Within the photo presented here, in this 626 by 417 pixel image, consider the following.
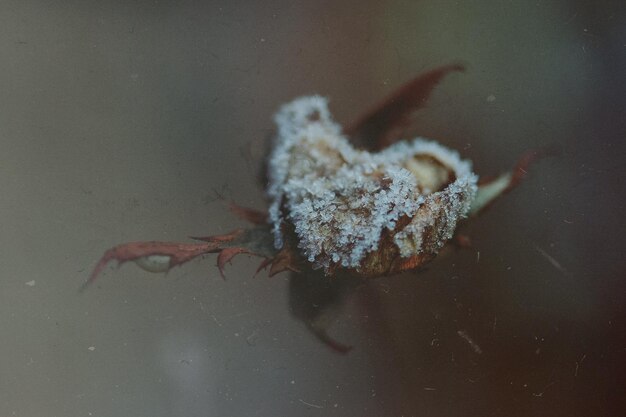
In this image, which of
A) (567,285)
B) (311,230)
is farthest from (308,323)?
(567,285)

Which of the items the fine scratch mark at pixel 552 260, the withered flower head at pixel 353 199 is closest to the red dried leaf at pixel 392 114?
the withered flower head at pixel 353 199

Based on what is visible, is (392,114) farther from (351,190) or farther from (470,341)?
(470,341)

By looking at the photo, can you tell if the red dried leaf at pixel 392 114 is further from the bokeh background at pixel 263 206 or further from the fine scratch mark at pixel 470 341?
the fine scratch mark at pixel 470 341

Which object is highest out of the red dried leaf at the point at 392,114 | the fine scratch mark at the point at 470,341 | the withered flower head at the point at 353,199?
the red dried leaf at the point at 392,114

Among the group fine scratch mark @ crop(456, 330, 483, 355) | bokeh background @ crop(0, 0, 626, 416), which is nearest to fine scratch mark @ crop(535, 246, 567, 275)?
bokeh background @ crop(0, 0, 626, 416)

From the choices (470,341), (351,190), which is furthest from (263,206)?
(470,341)

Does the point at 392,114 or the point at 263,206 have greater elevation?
the point at 392,114

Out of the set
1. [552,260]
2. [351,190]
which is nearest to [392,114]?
[351,190]
